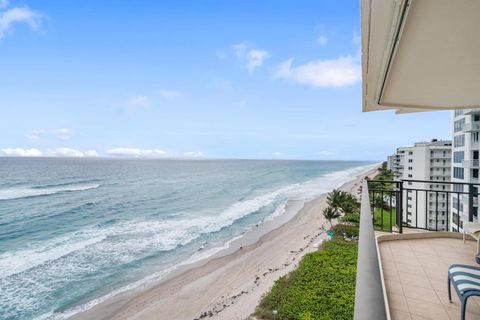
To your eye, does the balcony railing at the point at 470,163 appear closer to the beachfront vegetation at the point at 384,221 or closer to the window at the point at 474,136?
the window at the point at 474,136

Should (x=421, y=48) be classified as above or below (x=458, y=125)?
below

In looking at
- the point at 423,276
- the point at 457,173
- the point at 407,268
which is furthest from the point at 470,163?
the point at 423,276

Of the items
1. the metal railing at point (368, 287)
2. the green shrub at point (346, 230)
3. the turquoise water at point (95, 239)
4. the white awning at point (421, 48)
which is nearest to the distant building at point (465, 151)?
the green shrub at point (346, 230)

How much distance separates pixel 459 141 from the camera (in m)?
23.2

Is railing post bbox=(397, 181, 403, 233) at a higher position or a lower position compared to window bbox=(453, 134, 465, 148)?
lower

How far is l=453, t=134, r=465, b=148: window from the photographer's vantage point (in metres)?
22.4

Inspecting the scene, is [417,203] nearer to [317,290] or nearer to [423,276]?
[423,276]

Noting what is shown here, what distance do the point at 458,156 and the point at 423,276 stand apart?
26416mm

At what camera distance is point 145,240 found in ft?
55.7

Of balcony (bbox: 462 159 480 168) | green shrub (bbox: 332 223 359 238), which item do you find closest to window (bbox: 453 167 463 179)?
balcony (bbox: 462 159 480 168)

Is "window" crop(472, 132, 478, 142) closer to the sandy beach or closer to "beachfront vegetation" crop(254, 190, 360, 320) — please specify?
the sandy beach

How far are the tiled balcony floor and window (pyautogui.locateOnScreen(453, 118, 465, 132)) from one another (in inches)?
955

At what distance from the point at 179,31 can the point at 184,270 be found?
17.7 metres

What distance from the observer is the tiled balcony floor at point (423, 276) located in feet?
7.85
